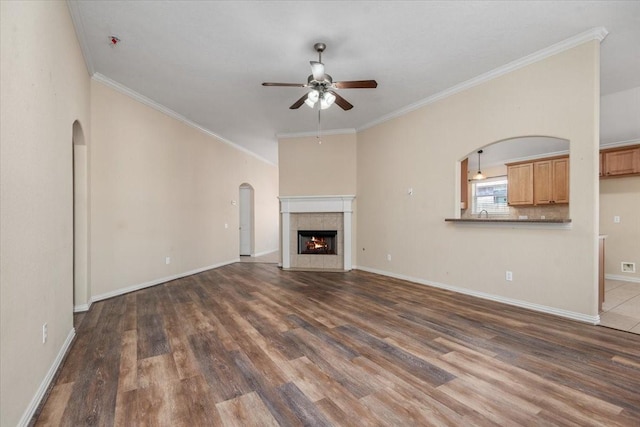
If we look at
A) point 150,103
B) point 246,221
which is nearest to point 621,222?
point 246,221

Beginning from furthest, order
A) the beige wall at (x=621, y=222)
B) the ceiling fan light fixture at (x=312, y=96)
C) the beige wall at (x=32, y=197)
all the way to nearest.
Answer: the beige wall at (x=621, y=222)
the ceiling fan light fixture at (x=312, y=96)
the beige wall at (x=32, y=197)

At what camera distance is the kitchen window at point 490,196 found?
23.5 feet

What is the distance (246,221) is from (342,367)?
7024 millimetres

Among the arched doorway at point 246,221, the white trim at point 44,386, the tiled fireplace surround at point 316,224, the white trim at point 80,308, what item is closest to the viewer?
the white trim at point 44,386

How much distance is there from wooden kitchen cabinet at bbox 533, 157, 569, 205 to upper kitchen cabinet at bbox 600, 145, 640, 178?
558 millimetres

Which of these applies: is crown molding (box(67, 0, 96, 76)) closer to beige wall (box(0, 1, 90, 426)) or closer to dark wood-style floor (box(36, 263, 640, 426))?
beige wall (box(0, 1, 90, 426))

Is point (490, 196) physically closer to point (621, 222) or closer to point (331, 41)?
point (621, 222)

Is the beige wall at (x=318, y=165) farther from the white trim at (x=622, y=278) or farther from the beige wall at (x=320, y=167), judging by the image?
the white trim at (x=622, y=278)

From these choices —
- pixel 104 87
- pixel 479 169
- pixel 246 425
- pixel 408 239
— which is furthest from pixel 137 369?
pixel 479 169

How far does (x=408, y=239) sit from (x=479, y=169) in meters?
3.51

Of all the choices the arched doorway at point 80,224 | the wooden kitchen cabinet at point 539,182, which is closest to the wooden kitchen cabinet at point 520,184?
the wooden kitchen cabinet at point 539,182

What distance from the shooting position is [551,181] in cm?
598

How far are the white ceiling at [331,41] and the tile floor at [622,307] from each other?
3.06 metres

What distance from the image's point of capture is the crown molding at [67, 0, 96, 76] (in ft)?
8.71
